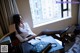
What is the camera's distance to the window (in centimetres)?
309

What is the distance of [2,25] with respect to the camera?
239 centimetres

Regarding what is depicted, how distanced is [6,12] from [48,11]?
1281mm

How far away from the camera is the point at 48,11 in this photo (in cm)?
329

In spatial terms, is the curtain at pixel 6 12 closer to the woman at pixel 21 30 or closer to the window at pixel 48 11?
the woman at pixel 21 30

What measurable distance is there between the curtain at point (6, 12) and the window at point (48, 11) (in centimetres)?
63

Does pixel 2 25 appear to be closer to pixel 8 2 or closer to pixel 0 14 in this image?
pixel 0 14

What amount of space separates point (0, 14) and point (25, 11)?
2.02 ft

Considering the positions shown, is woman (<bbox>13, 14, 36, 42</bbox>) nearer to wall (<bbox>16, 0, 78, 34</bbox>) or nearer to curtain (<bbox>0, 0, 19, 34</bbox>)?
curtain (<bbox>0, 0, 19, 34</bbox>)

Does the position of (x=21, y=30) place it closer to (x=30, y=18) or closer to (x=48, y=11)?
(x=30, y=18)

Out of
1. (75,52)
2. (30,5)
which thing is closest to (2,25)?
(30,5)

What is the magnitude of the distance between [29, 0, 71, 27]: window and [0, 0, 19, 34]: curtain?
0.63m

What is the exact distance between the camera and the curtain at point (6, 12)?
2.30 m

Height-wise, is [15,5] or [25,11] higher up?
[15,5]

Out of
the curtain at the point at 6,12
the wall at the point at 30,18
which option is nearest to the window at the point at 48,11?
the wall at the point at 30,18
